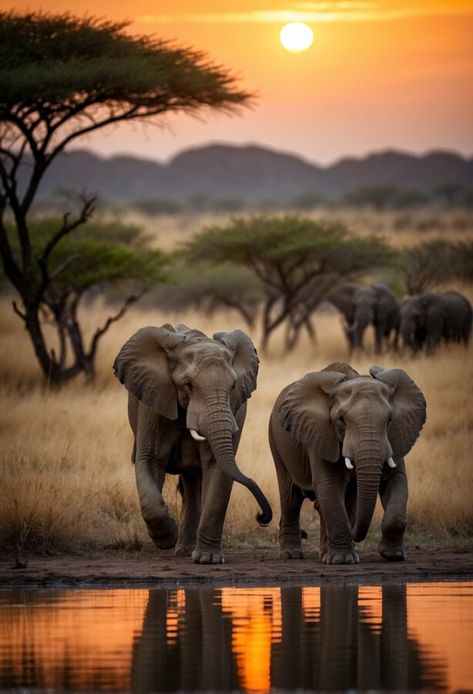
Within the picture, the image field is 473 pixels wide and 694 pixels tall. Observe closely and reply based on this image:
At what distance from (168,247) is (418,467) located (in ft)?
151

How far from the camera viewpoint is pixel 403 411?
12125mm

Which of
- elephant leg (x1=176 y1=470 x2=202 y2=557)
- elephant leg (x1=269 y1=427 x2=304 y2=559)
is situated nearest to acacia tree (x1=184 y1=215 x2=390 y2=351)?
elephant leg (x1=269 y1=427 x2=304 y2=559)

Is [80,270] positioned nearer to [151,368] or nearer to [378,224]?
[151,368]

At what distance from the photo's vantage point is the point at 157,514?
12.0m

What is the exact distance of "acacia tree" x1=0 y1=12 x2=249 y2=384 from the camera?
23.5m

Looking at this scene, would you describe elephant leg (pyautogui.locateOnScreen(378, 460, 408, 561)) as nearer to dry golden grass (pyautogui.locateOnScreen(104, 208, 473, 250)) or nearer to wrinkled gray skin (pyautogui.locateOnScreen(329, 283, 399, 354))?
wrinkled gray skin (pyautogui.locateOnScreen(329, 283, 399, 354))

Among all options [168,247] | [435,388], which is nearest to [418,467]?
[435,388]

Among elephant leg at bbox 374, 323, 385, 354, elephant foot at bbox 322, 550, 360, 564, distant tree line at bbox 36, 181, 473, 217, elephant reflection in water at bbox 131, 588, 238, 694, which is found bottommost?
elephant reflection in water at bbox 131, 588, 238, 694

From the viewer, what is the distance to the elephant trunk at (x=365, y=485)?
11.4m

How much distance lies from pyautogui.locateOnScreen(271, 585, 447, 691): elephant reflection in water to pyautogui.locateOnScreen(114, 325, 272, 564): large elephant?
190cm

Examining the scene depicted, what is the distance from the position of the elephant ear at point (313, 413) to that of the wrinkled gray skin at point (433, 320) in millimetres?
18259

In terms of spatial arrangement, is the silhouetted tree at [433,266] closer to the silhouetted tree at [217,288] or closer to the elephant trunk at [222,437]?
the silhouetted tree at [217,288]

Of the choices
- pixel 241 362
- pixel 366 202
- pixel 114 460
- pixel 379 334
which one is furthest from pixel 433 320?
pixel 366 202

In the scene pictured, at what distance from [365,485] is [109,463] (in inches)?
221
